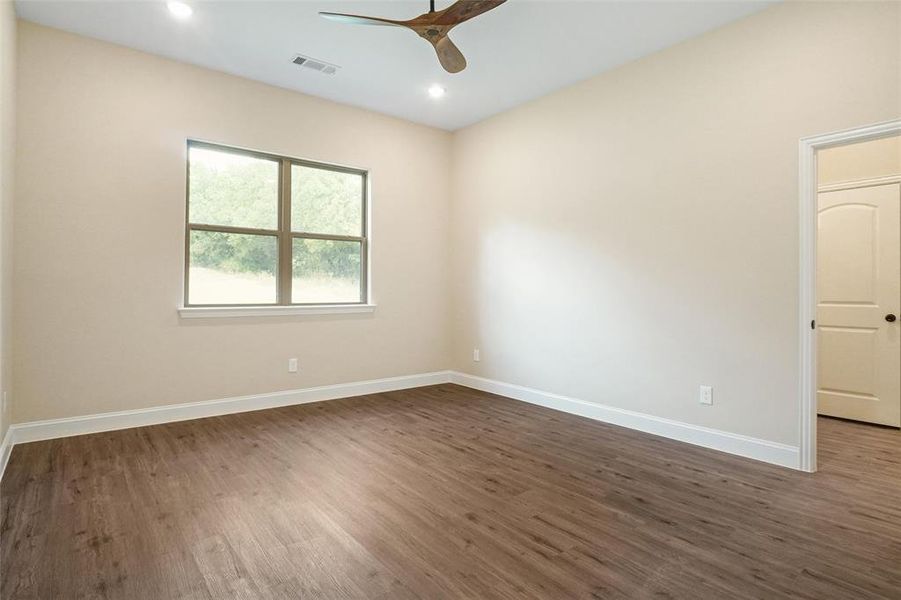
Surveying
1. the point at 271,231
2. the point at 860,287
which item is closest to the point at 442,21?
the point at 271,231

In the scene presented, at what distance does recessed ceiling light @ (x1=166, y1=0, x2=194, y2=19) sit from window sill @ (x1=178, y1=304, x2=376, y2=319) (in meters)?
2.19

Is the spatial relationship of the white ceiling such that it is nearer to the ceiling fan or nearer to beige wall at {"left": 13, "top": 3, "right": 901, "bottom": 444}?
beige wall at {"left": 13, "top": 3, "right": 901, "bottom": 444}

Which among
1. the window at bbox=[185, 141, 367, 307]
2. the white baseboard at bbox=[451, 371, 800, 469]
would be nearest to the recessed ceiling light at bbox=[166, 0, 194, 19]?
the window at bbox=[185, 141, 367, 307]

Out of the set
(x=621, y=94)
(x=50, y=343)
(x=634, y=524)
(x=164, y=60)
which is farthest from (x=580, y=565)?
(x=164, y=60)

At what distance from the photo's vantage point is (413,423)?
3900 mm

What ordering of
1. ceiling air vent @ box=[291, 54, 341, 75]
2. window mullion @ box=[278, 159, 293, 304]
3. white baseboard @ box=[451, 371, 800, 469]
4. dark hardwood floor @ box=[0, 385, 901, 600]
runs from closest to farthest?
dark hardwood floor @ box=[0, 385, 901, 600], white baseboard @ box=[451, 371, 800, 469], ceiling air vent @ box=[291, 54, 341, 75], window mullion @ box=[278, 159, 293, 304]

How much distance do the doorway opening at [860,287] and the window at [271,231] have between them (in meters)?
4.25

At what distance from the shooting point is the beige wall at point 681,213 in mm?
2918

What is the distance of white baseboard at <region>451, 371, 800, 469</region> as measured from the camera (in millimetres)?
3014

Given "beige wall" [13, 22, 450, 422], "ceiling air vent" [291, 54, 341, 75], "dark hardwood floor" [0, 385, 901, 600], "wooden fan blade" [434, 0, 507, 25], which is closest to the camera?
"dark hardwood floor" [0, 385, 901, 600]

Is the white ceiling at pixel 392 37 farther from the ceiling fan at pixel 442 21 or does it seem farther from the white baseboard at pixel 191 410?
the white baseboard at pixel 191 410

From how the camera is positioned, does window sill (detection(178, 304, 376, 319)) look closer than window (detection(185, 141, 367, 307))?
Yes

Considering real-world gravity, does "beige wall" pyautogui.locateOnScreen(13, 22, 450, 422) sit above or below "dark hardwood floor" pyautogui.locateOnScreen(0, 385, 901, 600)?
above

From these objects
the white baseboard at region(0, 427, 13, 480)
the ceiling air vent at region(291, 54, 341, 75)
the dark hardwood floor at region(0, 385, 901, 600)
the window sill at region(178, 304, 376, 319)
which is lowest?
the dark hardwood floor at region(0, 385, 901, 600)
